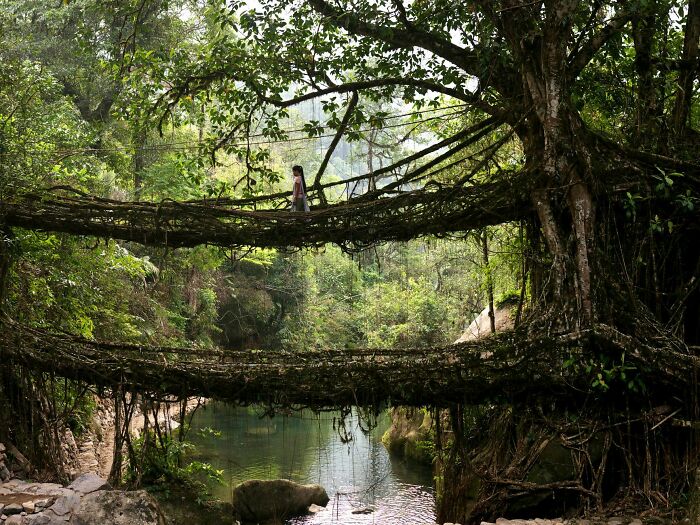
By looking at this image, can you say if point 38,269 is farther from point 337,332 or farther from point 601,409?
point 337,332

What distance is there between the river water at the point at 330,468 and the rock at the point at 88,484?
172cm

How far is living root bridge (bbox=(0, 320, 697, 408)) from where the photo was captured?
5613 mm

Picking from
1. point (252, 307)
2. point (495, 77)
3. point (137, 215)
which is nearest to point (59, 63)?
point (252, 307)

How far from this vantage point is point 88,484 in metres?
6.31

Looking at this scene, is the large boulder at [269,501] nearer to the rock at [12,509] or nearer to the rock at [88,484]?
the rock at [88,484]

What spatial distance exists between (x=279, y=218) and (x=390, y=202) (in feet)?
3.45

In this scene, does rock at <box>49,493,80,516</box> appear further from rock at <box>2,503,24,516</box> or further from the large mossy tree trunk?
the large mossy tree trunk

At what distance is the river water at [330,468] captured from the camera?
9.49m

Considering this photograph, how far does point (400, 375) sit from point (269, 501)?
4512 mm

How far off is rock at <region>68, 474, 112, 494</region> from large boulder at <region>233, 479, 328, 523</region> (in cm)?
308

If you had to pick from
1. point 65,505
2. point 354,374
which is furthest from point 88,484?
point 354,374

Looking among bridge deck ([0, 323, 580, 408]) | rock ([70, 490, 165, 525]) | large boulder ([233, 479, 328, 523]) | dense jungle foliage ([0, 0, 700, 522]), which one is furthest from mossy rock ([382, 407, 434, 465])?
rock ([70, 490, 165, 525])

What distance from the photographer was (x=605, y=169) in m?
6.17

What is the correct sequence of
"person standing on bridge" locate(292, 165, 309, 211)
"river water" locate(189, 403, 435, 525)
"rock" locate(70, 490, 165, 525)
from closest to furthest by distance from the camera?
"rock" locate(70, 490, 165, 525), "person standing on bridge" locate(292, 165, 309, 211), "river water" locate(189, 403, 435, 525)
